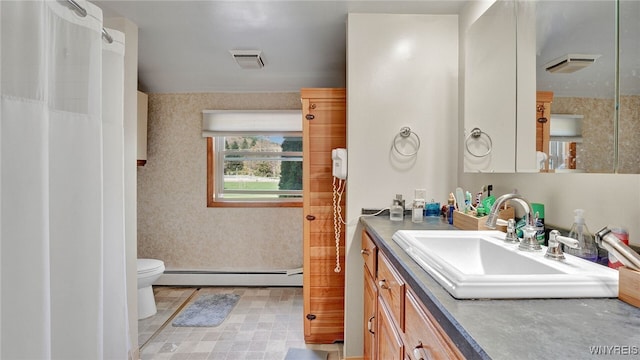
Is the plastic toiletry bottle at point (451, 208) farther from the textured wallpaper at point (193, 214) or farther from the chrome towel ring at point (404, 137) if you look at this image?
the textured wallpaper at point (193, 214)

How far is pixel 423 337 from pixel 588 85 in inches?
36.6

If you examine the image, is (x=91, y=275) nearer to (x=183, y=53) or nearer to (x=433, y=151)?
(x=433, y=151)

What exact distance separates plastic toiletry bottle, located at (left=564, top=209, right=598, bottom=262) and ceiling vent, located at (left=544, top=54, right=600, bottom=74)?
47 centimetres

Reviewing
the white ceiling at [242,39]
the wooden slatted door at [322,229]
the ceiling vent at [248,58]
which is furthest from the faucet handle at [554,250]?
the ceiling vent at [248,58]

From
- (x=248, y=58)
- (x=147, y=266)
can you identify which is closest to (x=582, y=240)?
(x=248, y=58)

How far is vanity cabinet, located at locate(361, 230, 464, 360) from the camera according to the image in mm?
784

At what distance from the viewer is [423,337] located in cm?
86

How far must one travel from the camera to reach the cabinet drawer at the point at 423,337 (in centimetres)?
71

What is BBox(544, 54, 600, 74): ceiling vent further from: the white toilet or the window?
the white toilet

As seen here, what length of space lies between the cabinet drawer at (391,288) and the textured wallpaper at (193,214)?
2.05 meters

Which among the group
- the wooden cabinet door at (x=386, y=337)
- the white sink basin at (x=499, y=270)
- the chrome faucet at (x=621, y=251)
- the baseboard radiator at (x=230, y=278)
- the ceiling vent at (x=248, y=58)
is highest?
the ceiling vent at (x=248, y=58)

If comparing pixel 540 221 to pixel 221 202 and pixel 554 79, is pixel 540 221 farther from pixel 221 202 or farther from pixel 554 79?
pixel 221 202

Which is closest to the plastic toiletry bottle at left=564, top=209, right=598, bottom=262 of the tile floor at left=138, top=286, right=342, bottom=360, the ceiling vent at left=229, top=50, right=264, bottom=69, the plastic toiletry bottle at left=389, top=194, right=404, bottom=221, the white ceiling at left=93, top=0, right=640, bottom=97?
the white ceiling at left=93, top=0, right=640, bottom=97

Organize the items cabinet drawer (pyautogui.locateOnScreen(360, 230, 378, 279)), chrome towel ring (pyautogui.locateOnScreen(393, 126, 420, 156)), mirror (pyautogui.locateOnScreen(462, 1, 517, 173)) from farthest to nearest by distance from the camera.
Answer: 1. chrome towel ring (pyautogui.locateOnScreen(393, 126, 420, 156))
2. cabinet drawer (pyautogui.locateOnScreen(360, 230, 378, 279))
3. mirror (pyautogui.locateOnScreen(462, 1, 517, 173))
